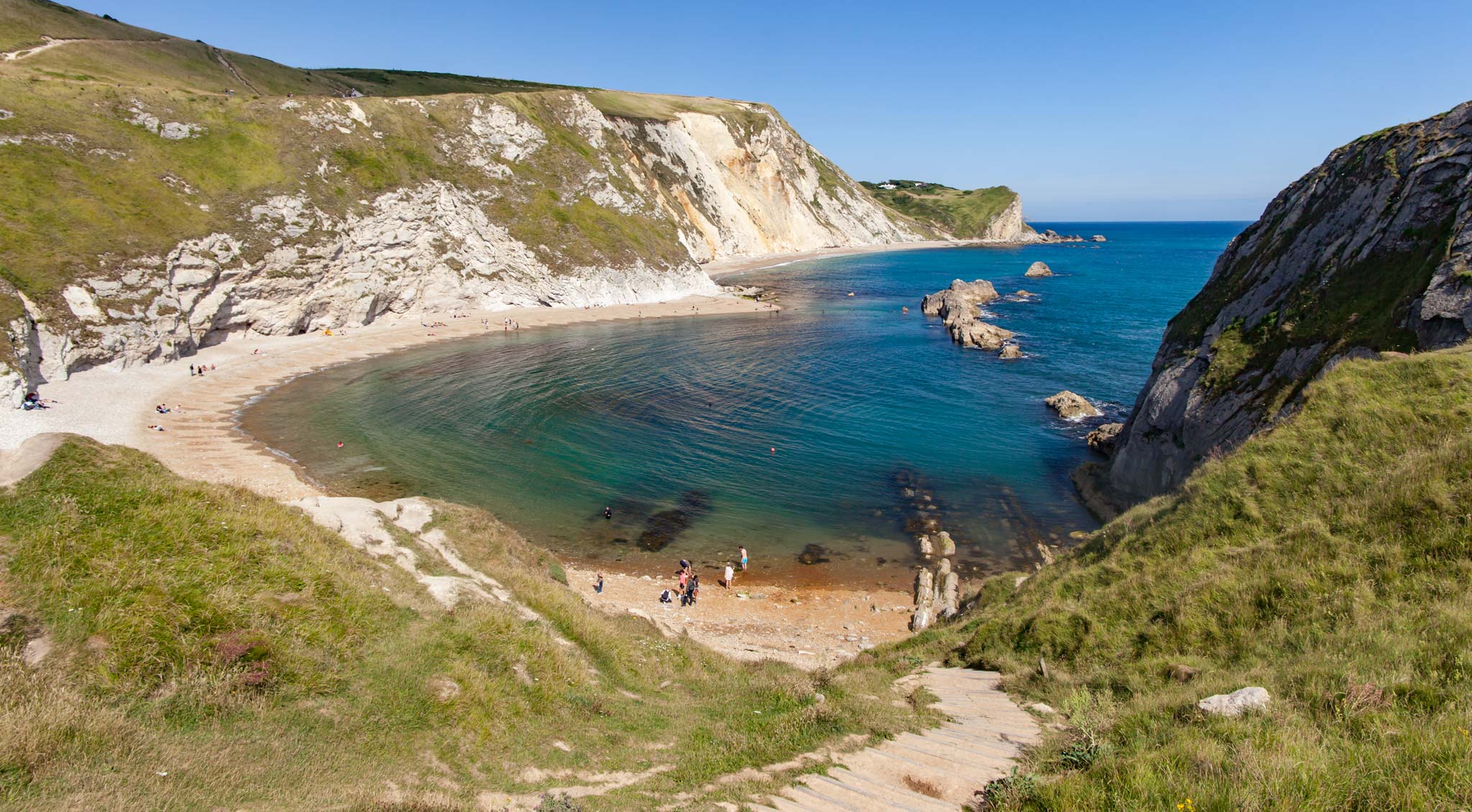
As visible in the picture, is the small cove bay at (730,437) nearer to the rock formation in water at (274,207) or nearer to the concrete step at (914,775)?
the rock formation in water at (274,207)

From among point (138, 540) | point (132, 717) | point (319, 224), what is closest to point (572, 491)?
point (138, 540)

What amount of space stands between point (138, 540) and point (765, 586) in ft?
69.6

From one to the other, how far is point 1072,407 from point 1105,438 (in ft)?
27.1

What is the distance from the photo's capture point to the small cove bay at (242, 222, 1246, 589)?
32.4 m

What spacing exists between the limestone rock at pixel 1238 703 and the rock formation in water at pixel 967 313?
70096 mm

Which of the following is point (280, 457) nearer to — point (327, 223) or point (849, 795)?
point (849, 795)

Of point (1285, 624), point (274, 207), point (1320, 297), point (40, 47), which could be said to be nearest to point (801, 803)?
point (1285, 624)

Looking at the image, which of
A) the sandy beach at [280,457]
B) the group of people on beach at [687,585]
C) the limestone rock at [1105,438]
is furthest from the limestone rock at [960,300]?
the group of people on beach at [687,585]

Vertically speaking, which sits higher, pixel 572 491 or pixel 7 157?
pixel 7 157

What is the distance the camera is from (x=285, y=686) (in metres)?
10.1

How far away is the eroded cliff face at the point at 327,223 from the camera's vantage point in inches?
1951

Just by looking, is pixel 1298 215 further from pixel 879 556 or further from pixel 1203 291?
pixel 879 556

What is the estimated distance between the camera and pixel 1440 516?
11.1 meters

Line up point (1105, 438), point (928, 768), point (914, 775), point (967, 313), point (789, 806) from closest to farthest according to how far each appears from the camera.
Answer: point (789, 806)
point (914, 775)
point (928, 768)
point (1105, 438)
point (967, 313)
